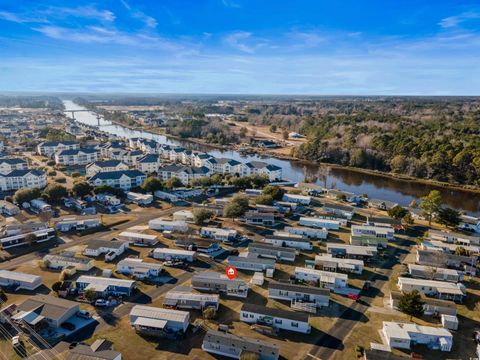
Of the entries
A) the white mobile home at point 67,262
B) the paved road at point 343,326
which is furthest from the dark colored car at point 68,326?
the paved road at point 343,326

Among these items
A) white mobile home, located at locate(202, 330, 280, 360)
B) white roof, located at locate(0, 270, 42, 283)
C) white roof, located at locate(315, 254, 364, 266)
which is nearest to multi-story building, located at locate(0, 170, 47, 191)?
white roof, located at locate(0, 270, 42, 283)

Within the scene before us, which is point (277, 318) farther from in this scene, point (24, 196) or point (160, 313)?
point (24, 196)

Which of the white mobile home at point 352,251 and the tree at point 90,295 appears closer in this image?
the tree at point 90,295

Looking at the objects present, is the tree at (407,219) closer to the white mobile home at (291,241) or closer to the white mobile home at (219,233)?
the white mobile home at (291,241)

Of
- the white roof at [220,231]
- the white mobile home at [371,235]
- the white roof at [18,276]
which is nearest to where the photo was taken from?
the white roof at [18,276]

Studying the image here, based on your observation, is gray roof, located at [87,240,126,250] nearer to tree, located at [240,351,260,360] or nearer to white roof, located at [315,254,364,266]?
tree, located at [240,351,260,360]

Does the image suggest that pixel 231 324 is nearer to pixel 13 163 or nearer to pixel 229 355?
pixel 229 355
